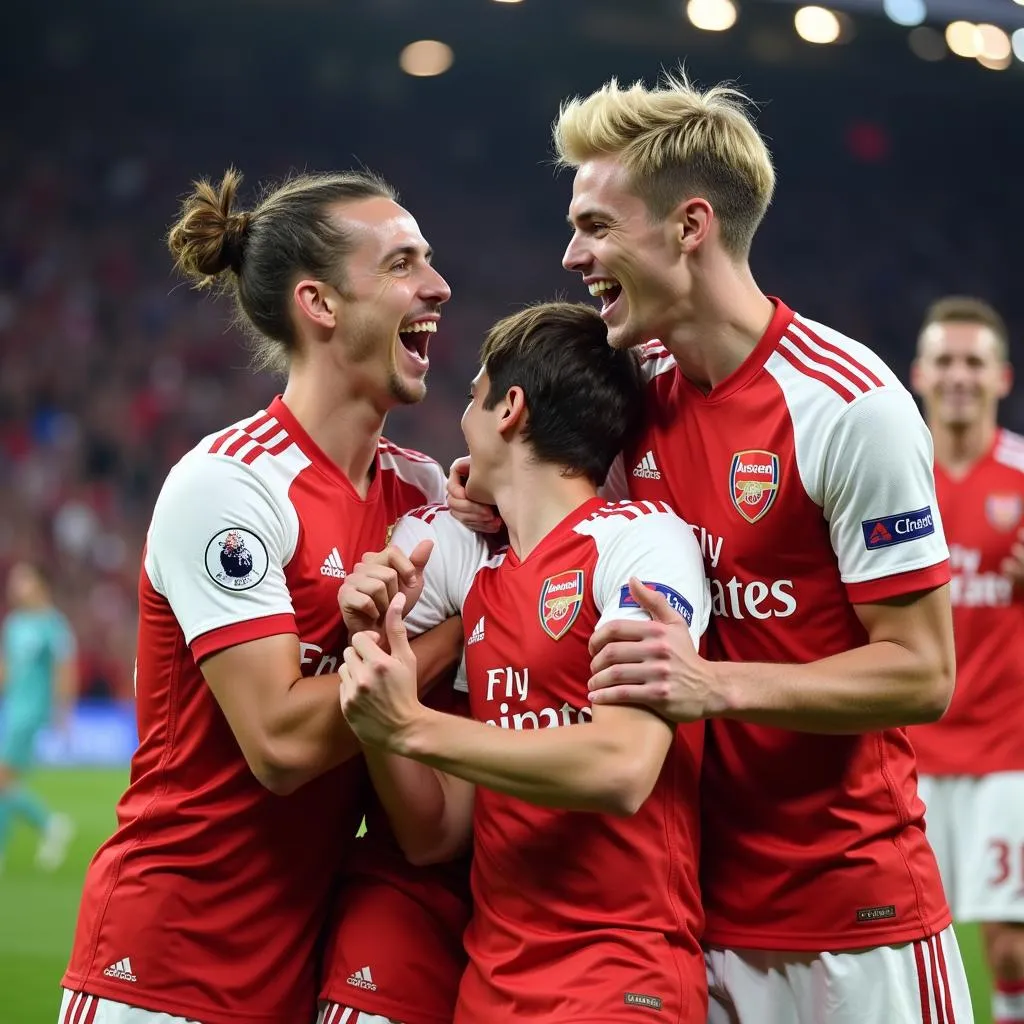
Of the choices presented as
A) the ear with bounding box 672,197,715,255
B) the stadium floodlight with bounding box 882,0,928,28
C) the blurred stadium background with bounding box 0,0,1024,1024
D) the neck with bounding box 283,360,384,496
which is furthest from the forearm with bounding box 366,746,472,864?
the stadium floodlight with bounding box 882,0,928,28

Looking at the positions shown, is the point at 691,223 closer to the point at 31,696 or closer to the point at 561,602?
the point at 561,602

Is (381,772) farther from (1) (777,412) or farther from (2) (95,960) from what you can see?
(1) (777,412)

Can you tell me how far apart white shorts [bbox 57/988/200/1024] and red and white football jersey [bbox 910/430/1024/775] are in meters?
3.77

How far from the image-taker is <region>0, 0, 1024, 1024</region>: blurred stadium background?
20234mm

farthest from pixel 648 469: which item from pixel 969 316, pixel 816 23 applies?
pixel 816 23

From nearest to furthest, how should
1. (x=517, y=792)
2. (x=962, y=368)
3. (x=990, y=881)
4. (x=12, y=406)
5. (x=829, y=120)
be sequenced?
(x=517, y=792), (x=990, y=881), (x=962, y=368), (x=12, y=406), (x=829, y=120)

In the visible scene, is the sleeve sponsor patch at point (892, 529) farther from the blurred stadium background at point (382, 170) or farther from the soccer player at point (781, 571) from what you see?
the blurred stadium background at point (382, 170)

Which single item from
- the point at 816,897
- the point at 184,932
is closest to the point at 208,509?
the point at 184,932

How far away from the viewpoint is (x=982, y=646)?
6.14m

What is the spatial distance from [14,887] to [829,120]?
64.3ft

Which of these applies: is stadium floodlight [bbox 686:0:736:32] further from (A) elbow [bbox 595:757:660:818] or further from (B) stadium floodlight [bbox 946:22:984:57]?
(A) elbow [bbox 595:757:660:818]

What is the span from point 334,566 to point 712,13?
17506 mm

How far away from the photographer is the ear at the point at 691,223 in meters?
3.30

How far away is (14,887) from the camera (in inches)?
394
